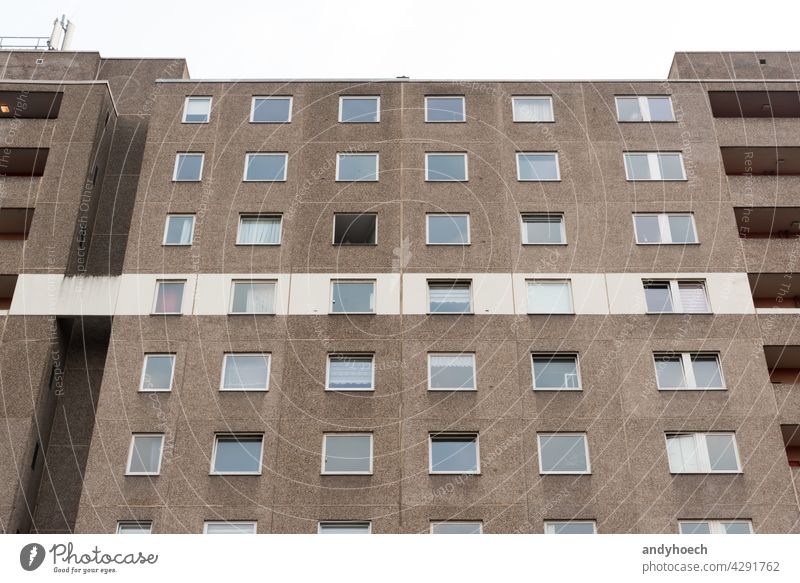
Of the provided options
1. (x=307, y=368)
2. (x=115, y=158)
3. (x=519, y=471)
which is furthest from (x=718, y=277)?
(x=115, y=158)

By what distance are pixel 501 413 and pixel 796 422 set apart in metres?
11.3

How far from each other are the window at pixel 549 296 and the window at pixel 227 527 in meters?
14.0

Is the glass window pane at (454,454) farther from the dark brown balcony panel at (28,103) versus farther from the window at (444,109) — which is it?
the dark brown balcony panel at (28,103)

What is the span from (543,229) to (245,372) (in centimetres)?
1407

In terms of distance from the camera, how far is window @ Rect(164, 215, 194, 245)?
42.0 meters

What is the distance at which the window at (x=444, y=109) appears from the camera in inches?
1795

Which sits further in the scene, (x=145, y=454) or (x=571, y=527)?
(x=145, y=454)

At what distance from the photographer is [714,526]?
3475 centimetres

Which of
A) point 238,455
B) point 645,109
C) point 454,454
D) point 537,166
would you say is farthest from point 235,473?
point 645,109

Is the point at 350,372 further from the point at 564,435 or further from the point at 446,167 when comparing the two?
the point at 446,167

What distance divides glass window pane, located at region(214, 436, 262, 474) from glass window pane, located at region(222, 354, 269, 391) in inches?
84.1

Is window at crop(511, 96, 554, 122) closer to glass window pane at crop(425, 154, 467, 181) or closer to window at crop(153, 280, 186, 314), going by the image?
glass window pane at crop(425, 154, 467, 181)

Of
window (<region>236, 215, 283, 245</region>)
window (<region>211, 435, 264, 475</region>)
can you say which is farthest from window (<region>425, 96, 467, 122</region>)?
window (<region>211, 435, 264, 475</region>)
